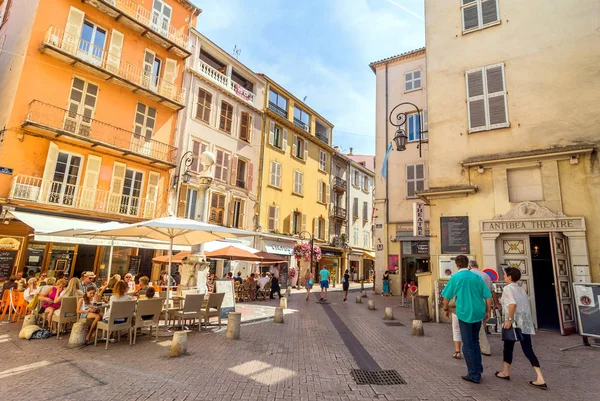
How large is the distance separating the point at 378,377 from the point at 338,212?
26.4 meters

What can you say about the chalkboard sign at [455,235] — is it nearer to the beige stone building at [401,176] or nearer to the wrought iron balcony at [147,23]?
the beige stone building at [401,176]

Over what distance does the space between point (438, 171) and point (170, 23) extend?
55.6 feet

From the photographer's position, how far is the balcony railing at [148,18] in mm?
15695

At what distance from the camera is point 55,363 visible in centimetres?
505

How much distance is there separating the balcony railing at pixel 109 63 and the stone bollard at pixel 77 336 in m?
12.8

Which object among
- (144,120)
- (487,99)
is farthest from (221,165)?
(487,99)

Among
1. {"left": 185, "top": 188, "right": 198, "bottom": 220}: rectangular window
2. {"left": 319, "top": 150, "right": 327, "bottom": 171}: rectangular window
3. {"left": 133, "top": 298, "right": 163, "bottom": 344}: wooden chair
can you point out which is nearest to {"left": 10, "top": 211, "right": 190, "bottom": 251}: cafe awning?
{"left": 185, "top": 188, "right": 198, "bottom": 220}: rectangular window

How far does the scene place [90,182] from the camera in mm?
14570

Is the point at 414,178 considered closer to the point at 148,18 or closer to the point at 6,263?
the point at 148,18

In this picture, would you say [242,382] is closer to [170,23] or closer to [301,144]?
[170,23]

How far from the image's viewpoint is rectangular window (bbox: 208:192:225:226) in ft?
64.9

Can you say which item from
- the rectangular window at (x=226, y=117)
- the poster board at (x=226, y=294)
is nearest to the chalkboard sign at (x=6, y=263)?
the poster board at (x=226, y=294)

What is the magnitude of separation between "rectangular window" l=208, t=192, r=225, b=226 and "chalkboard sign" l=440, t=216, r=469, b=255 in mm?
13689

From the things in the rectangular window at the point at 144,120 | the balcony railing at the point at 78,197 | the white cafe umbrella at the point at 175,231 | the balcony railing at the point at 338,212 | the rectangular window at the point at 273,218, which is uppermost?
the rectangular window at the point at 144,120
